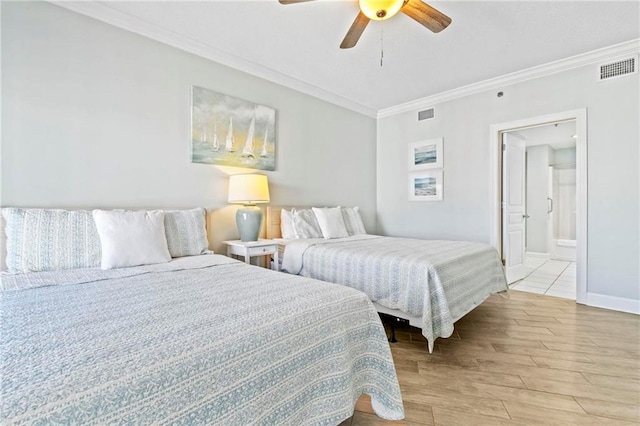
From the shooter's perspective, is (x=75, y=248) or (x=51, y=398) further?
(x=75, y=248)

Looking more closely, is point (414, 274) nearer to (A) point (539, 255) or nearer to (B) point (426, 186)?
(B) point (426, 186)

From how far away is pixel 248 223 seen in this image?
10.0 ft

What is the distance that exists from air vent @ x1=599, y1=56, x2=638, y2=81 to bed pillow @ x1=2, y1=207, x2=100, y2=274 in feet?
16.3

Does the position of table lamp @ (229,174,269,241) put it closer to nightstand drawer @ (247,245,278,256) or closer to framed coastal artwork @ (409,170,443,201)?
nightstand drawer @ (247,245,278,256)

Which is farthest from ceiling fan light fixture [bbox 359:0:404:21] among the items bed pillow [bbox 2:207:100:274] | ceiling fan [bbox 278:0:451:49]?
bed pillow [bbox 2:207:100:274]

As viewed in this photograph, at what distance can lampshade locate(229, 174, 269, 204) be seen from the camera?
301 cm

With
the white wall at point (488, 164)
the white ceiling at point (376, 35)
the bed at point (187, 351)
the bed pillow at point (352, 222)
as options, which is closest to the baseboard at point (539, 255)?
the white wall at point (488, 164)

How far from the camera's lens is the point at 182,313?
1127 millimetres

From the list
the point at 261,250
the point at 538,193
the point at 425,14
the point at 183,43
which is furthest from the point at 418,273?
the point at 538,193

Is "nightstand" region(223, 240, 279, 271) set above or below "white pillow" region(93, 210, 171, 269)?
below

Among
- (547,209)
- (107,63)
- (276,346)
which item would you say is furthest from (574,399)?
(547,209)

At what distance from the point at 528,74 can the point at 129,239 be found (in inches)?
178

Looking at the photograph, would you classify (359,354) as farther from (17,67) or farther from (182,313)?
(17,67)

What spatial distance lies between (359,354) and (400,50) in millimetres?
2952
